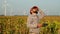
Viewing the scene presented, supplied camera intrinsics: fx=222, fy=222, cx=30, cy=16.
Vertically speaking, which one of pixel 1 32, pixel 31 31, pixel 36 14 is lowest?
pixel 1 32

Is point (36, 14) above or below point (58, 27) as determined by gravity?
above

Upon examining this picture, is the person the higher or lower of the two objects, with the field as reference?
higher

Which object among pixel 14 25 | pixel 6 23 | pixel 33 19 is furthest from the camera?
pixel 6 23

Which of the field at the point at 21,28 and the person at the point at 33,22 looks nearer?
the person at the point at 33,22

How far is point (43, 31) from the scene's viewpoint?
6.81 m

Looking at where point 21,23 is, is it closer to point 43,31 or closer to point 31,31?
point 43,31

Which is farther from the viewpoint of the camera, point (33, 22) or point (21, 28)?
point (21, 28)

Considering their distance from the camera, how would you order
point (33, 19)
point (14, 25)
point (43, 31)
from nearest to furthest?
point (33, 19) → point (43, 31) → point (14, 25)

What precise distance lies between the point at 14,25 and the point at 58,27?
148 centimetres

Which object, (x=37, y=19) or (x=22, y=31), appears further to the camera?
(x=22, y=31)

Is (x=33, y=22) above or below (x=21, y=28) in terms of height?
above

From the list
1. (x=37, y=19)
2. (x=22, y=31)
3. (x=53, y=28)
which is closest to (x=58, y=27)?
(x=53, y=28)

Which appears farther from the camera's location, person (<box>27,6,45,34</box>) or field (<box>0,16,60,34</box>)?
field (<box>0,16,60,34</box>)

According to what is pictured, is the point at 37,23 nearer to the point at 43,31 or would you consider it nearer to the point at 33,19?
the point at 33,19
